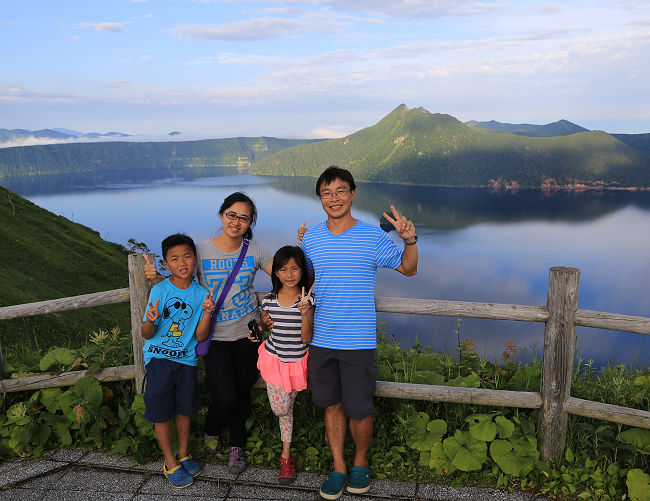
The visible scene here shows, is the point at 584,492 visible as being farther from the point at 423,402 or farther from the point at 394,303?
the point at 394,303

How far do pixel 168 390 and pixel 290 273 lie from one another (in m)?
1.41

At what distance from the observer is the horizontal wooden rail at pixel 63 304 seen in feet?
13.5

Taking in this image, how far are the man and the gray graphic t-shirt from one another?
2.06 feet

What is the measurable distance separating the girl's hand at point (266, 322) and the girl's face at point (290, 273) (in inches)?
14.9

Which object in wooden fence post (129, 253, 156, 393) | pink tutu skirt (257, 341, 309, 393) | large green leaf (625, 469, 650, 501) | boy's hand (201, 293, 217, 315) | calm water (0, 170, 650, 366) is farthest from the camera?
calm water (0, 170, 650, 366)

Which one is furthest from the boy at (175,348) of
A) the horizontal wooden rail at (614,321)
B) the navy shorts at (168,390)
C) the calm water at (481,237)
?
the calm water at (481,237)

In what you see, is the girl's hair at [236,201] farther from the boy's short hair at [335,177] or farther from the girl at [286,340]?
the boy's short hair at [335,177]

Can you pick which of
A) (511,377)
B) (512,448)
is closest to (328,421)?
(512,448)

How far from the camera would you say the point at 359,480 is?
362cm

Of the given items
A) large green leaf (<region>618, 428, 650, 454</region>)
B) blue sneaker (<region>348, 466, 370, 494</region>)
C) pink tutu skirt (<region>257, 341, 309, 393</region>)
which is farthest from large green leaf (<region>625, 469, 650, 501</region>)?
pink tutu skirt (<region>257, 341, 309, 393</region>)

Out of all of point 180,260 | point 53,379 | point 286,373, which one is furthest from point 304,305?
point 53,379

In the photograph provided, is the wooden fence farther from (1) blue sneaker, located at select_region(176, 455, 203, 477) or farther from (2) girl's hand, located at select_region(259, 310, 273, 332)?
(1) blue sneaker, located at select_region(176, 455, 203, 477)

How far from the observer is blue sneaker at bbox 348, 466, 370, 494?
359cm

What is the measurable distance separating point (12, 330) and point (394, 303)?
28938 mm
